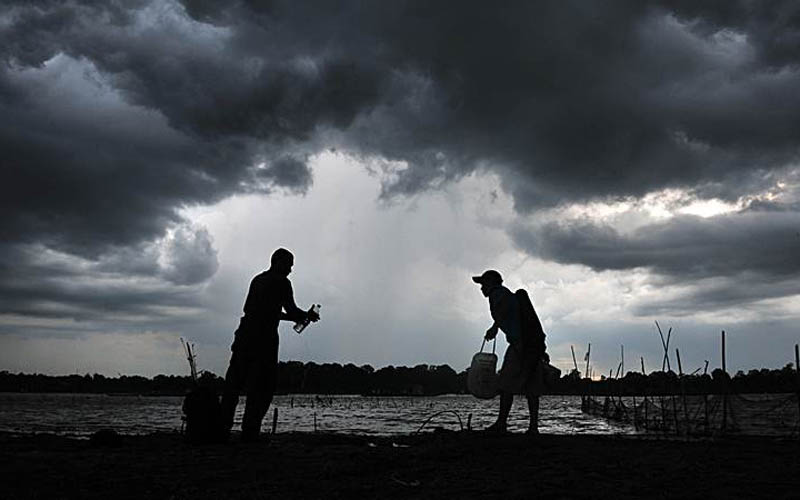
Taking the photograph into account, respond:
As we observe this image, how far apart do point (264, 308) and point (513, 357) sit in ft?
12.3

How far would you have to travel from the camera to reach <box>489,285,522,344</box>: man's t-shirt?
10086mm

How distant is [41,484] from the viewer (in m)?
5.60

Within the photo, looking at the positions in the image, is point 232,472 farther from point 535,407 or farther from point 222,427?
point 535,407

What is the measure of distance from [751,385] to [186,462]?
35.4m

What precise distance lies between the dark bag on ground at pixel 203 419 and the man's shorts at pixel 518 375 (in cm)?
407

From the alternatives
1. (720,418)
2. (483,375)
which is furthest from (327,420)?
(483,375)

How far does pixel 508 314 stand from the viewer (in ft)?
33.2

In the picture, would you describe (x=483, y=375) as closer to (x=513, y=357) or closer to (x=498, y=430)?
(x=513, y=357)

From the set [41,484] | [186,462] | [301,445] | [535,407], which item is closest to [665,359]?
[535,407]

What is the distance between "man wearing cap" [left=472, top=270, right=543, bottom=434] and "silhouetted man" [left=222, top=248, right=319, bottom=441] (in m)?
2.79

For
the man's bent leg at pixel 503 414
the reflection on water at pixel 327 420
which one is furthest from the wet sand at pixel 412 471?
the reflection on water at pixel 327 420

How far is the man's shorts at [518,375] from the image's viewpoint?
32.9ft

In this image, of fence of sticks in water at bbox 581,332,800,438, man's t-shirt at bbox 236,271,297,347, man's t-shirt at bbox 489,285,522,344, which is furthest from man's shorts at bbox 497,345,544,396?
fence of sticks in water at bbox 581,332,800,438

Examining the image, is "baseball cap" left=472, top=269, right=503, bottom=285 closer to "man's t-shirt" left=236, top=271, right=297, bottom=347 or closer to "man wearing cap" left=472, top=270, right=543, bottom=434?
"man wearing cap" left=472, top=270, right=543, bottom=434
